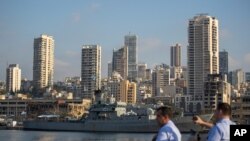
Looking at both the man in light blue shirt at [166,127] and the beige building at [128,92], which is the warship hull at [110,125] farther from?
the beige building at [128,92]

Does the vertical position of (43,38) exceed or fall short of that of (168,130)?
it exceeds it

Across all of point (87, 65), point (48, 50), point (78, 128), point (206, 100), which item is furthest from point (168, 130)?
point (48, 50)

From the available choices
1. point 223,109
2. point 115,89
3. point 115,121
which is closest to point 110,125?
point 115,121

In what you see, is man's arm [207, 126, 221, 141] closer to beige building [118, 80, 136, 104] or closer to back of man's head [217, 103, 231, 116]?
back of man's head [217, 103, 231, 116]

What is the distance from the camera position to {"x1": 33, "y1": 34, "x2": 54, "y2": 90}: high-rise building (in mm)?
185875

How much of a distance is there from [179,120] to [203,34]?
8882cm

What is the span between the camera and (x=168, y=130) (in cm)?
610

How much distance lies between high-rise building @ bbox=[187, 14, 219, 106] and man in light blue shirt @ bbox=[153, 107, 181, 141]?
135 m

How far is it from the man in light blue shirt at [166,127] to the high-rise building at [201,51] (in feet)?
442

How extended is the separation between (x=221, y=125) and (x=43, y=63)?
187088 mm

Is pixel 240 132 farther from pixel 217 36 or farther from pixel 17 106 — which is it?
pixel 217 36

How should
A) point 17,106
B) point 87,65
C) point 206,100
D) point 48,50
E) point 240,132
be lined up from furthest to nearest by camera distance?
point 48,50
point 87,65
point 17,106
point 206,100
point 240,132

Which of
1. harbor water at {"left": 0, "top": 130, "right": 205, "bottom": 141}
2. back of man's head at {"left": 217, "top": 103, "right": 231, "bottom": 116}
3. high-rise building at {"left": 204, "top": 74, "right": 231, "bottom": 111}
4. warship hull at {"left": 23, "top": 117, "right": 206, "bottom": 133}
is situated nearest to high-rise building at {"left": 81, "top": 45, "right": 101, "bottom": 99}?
high-rise building at {"left": 204, "top": 74, "right": 231, "bottom": 111}

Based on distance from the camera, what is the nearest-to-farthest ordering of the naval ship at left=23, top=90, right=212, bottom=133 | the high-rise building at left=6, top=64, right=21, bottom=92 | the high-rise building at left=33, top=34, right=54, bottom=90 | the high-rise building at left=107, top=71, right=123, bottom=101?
the naval ship at left=23, top=90, right=212, bottom=133
the high-rise building at left=107, top=71, right=123, bottom=101
the high-rise building at left=33, top=34, right=54, bottom=90
the high-rise building at left=6, top=64, right=21, bottom=92
